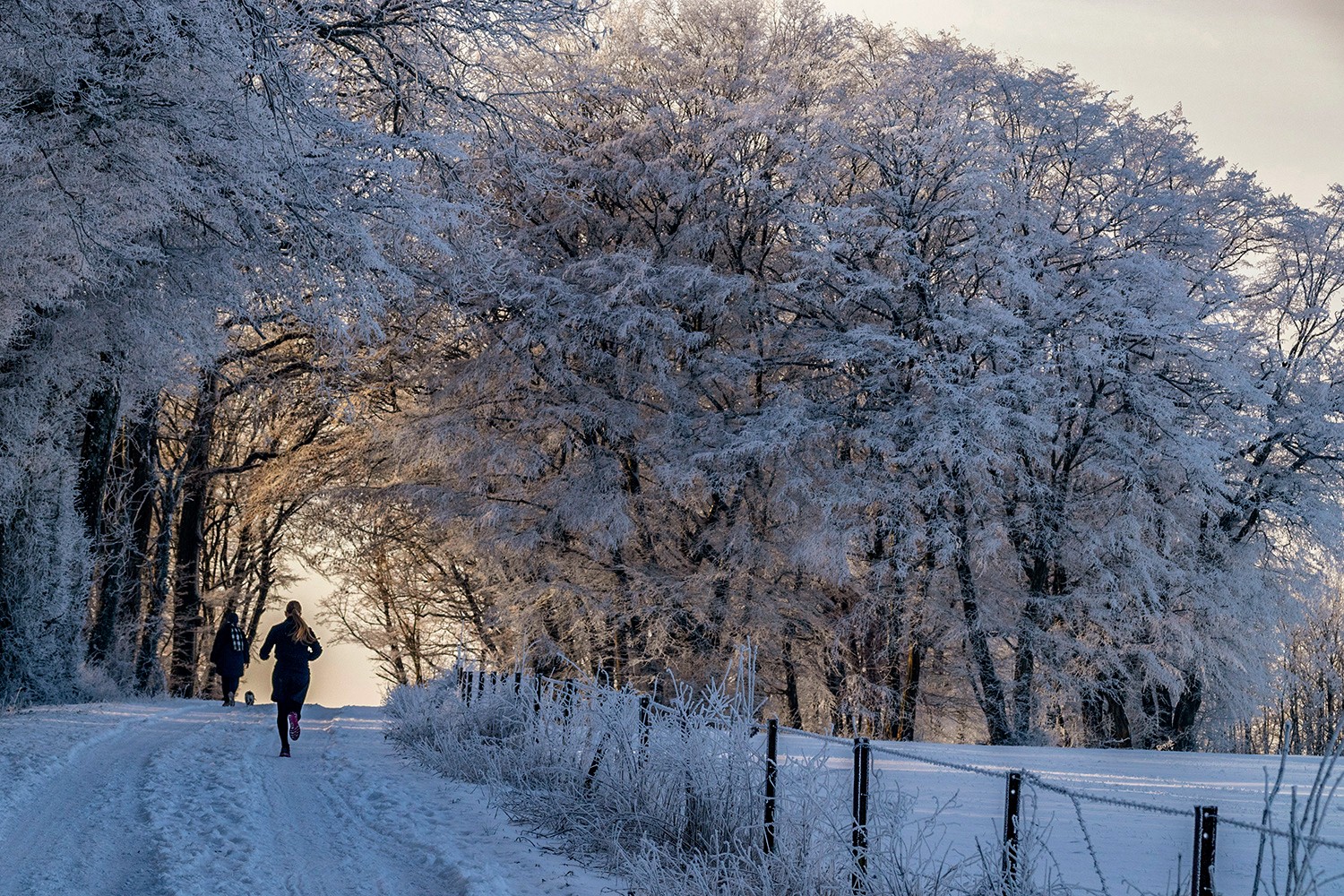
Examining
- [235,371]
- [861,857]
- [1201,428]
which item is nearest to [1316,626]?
[1201,428]

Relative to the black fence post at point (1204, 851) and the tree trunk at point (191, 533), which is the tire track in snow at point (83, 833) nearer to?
the black fence post at point (1204, 851)

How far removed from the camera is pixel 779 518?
2019 cm

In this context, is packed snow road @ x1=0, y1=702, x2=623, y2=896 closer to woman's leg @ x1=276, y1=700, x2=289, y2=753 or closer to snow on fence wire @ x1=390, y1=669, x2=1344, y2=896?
woman's leg @ x1=276, y1=700, x2=289, y2=753

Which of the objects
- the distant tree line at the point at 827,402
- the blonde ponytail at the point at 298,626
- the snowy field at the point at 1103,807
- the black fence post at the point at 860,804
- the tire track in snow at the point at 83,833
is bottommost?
the tire track in snow at the point at 83,833

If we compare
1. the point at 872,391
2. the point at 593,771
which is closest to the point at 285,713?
the point at 593,771

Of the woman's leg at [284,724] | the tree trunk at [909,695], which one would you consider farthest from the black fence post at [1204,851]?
the tree trunk at [909,695]

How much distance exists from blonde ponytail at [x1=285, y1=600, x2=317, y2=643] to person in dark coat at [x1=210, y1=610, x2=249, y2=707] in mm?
6978

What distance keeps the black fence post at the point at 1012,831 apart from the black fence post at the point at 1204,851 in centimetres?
91

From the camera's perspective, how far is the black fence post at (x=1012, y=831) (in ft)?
16.9

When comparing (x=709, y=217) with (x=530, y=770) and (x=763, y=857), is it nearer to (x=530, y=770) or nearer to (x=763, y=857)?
(x=530, y=770)

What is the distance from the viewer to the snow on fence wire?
5250 millimetres

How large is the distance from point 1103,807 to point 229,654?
13.9m

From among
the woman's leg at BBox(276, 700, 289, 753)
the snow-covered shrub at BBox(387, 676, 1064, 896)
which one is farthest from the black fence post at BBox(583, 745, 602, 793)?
the woman's leg at BBox(276, 700, 289, 753)

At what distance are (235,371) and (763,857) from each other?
1852 cm
